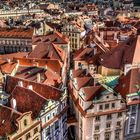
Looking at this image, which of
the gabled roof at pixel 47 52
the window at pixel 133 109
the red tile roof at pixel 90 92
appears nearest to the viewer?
the red tile roof at pixel 90 92

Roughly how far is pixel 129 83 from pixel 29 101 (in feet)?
66.0

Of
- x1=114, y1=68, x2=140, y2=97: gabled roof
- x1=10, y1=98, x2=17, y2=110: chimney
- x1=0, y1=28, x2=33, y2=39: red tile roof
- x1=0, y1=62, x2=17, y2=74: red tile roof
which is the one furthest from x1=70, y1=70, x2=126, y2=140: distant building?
x1=0, y1=28, x2=33, y2=39: red tile roof

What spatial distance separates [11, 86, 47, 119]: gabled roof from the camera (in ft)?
175

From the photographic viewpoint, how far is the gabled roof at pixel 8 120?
48.4m

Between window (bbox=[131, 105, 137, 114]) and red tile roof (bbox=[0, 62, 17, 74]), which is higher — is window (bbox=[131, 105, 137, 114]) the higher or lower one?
the lower one

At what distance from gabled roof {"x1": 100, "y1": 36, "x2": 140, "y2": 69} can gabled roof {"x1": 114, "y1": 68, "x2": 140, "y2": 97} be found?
8.76m

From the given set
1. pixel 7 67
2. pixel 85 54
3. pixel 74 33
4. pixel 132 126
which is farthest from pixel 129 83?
pixel 74 33

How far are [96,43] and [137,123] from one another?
37459 mm

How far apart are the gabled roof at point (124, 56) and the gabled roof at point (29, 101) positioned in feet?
80.6

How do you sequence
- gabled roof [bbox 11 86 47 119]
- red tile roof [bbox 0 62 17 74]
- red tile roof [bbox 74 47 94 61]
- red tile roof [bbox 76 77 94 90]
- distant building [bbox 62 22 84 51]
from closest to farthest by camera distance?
gabled roof [bbox 11 86 47 119] → red tile roof [bbox 76 77 94 90] → red tile roof [bbox 0 62 17 74] → red tile roof [bbox 74 47 94 61] → distant building [bbox 62 22 84 51]

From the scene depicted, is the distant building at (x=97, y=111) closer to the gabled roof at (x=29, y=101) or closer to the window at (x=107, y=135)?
the window at (x=107, y=135)

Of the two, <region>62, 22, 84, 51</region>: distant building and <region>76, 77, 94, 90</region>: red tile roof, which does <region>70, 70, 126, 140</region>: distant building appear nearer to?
<region>76, 77, 94, 90</region>: red tile roof

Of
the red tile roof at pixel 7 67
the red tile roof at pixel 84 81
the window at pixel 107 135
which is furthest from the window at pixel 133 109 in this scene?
the red tile roof at pixel 7 67

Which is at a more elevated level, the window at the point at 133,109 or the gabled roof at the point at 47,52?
the gabled roof at the point at 47,52
